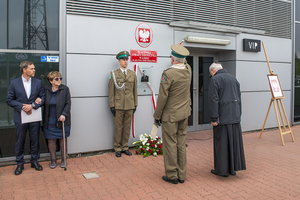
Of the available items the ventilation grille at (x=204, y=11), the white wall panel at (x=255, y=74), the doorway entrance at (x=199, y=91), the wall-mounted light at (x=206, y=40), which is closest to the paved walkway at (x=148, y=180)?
the doorway entrance at (x=199, y=91)

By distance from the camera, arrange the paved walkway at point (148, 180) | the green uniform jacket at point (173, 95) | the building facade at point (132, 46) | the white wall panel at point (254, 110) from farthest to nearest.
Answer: the white wall panel at point (254, 110), the building facade at point (132, 46), the green uniform jacket at point (173, 95), the paved walkway at point (148, 180)

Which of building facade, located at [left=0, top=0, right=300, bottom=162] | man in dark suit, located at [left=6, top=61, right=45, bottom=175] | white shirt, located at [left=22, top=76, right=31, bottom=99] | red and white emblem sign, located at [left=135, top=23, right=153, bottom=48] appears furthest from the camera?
red and white emblem sign, located at [left=135, top=23, right=153, bottom=48]

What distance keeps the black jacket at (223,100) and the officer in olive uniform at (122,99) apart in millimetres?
1851

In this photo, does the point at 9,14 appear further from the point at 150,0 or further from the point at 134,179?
the point at 134,179

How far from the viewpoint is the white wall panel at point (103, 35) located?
5.23 m

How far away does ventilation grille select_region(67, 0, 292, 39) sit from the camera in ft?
18.1

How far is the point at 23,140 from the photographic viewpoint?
446 centimetres

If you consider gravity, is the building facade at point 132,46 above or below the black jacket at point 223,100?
above

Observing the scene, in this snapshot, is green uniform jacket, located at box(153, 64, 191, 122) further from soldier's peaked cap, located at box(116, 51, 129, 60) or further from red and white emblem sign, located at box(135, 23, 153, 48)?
red and white emblem sign, located at box(135, 23, 153, 48)

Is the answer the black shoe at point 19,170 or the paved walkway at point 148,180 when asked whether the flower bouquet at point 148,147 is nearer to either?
the paved walkway at point 148,180

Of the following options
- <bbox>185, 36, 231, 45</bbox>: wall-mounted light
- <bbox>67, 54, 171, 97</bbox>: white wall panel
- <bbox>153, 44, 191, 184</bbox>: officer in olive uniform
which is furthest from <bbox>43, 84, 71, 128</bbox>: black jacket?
<bbox>185, 36, 231, 45</bbox>: wall-mounted light

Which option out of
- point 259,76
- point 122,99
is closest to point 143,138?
point 122,99

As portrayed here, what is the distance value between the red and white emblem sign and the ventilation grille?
164 mm

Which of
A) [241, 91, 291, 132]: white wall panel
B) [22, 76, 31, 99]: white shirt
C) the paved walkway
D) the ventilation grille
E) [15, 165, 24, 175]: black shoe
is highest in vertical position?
the ventilation grille
